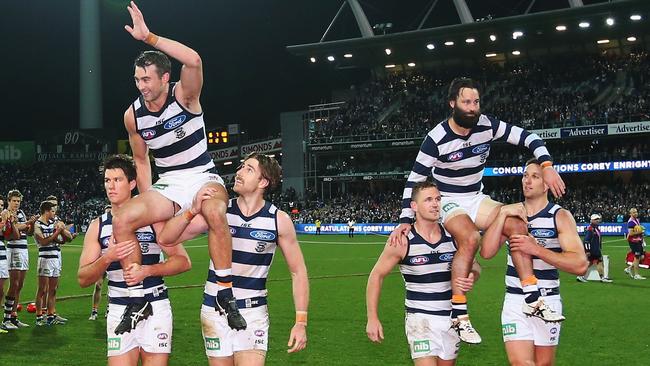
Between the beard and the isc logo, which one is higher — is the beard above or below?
above

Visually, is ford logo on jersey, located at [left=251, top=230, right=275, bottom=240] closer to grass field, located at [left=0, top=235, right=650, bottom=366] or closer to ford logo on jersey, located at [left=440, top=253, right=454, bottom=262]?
ford logo on jersey, located at [left=440, top=253, right=454, bottom=262]

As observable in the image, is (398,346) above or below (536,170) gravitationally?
below

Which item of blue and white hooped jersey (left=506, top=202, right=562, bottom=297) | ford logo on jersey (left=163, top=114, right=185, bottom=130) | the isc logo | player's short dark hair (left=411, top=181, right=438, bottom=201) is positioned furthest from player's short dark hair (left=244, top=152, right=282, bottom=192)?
blue and white hooped jersey (left=506, top=202, right=562, bottom=297)

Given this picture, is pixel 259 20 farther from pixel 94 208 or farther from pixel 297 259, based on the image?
pixel 297 259

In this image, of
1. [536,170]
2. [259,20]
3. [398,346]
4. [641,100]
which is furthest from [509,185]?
[536,170]

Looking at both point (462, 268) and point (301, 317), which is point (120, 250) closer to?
point (301, 317)

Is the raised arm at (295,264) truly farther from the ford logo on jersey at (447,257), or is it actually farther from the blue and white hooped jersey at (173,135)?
the ford logo on jersey at (447,257)

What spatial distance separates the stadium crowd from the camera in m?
50.3

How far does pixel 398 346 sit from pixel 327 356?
59.0 inches

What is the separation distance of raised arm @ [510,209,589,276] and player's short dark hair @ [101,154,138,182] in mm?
3751

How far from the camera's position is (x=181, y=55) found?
6.67 m

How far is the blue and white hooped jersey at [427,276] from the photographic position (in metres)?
A: 6.98

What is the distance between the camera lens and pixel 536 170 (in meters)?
7.69

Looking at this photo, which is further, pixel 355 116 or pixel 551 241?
pixel 355 116
